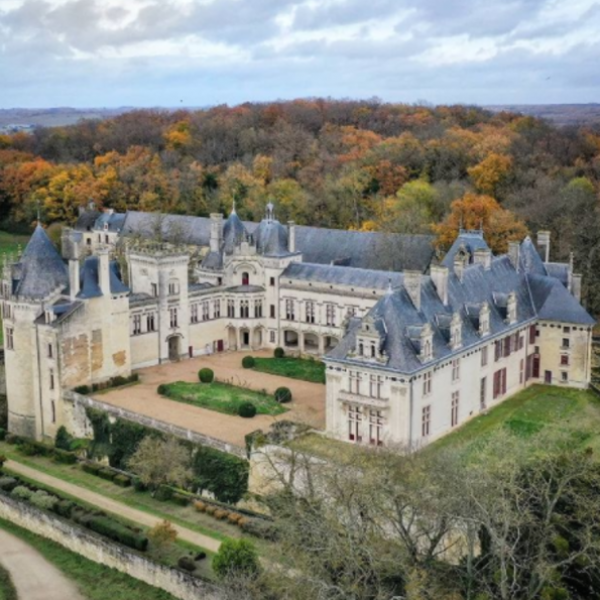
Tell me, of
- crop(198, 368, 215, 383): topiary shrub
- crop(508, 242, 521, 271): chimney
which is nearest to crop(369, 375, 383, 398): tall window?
crop(198, 368, 215, 383): topiary shrub

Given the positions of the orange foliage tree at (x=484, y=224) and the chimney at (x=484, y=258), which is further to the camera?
the orange foliage tree at (x=484, y=224)

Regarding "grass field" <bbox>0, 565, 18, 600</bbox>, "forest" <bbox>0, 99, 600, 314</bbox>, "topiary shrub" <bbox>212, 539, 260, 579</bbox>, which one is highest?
"forest" <bbox>0, 99, 600, 314</bbox>

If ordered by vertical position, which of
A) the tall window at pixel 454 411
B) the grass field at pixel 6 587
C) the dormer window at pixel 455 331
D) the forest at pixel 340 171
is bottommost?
the grass field at pixel 6 587

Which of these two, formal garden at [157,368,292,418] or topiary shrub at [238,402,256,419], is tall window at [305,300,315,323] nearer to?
formal garden at [157,368,292,418]

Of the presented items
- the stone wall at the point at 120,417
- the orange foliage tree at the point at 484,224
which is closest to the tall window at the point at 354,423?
the stone wall at the point at 120,417

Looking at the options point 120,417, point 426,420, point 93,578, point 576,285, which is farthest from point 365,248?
point 93,578

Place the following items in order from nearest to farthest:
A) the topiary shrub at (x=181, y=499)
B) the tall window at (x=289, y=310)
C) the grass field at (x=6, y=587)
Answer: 1. the grass field at (x=6, y=587)
2. the topiary shrub at (x=181, y=499)
3. the tall window at (x=289, y=310)

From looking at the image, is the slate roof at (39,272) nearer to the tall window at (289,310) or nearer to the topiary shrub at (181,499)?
the topiary shrub at (181,499)
